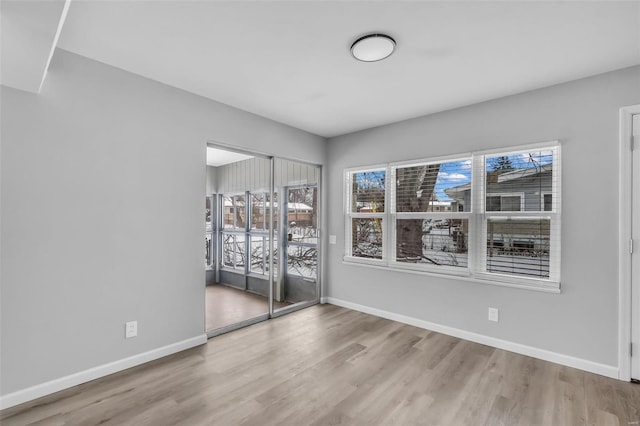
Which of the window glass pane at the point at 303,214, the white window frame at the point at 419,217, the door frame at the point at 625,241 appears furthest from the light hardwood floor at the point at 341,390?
the window glass pane at the point at 303,214

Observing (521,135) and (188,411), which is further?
(521,135)

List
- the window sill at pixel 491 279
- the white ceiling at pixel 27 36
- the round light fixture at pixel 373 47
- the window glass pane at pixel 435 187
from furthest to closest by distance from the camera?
the window glass pane at pixel 435 187
the window sill at pixel 491 279
the round light fixture at pixel 373 47
the white ceiling at pixel 27 36

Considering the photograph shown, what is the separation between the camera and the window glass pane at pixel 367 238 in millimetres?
4148

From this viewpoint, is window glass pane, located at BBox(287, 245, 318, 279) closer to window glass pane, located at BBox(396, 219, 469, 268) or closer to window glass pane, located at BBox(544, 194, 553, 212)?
window glass pane, located at BBox(396, 219, 469, 268)

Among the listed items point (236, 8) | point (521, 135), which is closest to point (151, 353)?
point (236, 8)

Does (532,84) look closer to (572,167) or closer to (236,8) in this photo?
(572,167)

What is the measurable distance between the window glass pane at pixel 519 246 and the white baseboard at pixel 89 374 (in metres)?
3.22

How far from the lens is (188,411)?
2025 mm

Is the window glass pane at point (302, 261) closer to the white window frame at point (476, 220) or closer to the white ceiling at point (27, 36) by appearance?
the white window frame at point (476, 220)

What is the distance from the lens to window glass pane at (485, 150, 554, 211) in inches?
114

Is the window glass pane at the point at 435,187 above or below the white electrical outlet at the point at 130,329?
above

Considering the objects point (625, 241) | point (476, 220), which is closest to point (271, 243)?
point (476, 220)

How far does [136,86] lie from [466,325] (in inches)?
161

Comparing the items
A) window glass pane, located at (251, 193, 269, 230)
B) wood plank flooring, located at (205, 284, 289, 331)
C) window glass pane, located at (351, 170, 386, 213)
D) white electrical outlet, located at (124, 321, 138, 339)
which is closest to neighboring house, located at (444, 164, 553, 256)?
window glass pane, located at (351, 170, 386, 213)
